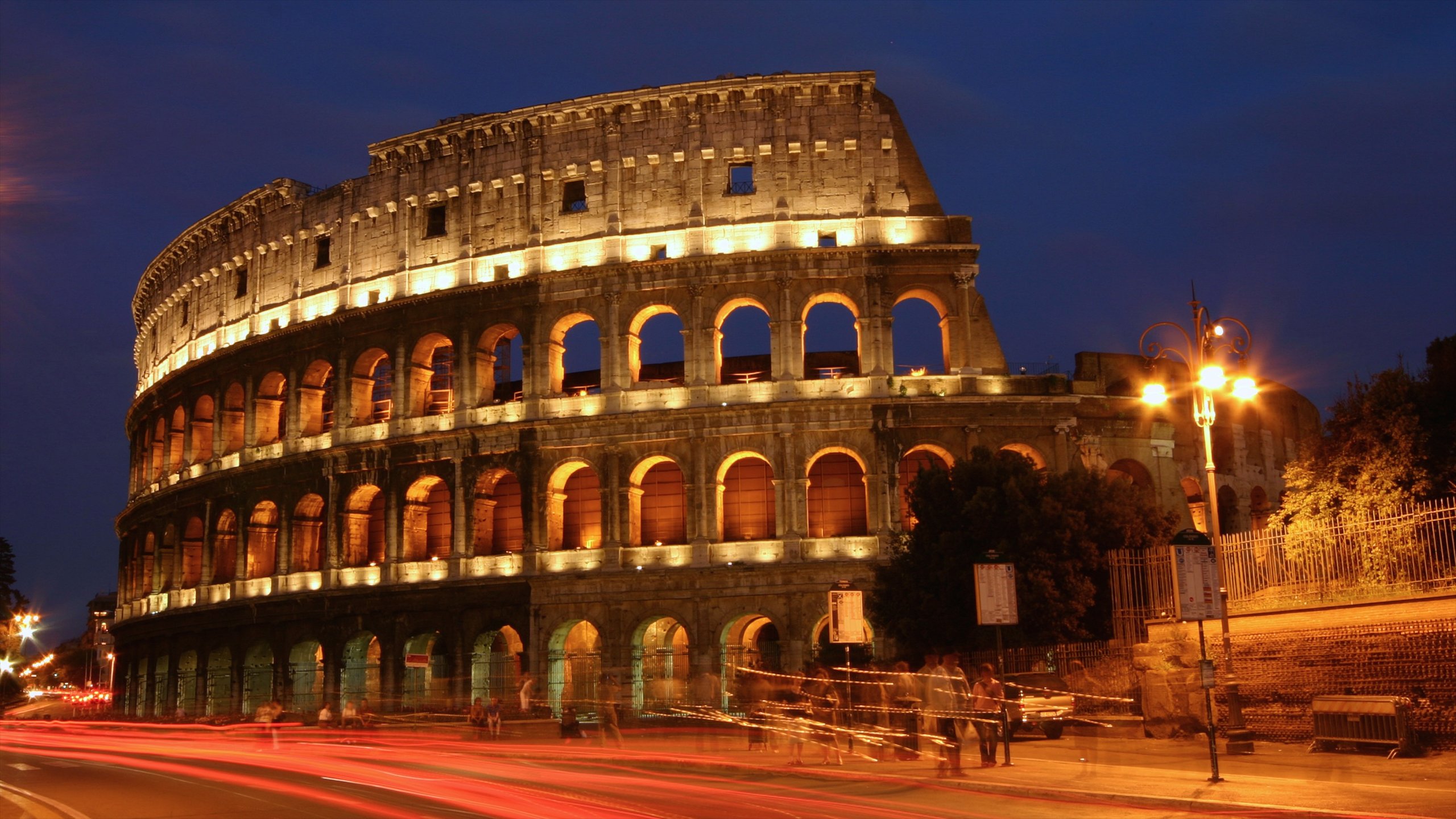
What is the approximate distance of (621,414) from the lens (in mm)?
32188

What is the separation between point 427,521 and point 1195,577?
24.8 meters

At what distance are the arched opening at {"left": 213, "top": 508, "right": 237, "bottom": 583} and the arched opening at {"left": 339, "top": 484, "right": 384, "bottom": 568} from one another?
16.9 ft

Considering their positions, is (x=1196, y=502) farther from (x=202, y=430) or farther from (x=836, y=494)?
(x=202, y=430)

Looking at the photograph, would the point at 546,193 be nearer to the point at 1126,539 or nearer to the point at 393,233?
the point at 393,233

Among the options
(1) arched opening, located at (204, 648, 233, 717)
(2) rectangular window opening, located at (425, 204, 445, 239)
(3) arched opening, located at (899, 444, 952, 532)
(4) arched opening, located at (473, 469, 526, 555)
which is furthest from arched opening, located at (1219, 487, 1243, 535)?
(1) arched opening, located at (204, 648, 233, 717)

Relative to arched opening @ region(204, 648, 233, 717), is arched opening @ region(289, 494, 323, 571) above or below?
above

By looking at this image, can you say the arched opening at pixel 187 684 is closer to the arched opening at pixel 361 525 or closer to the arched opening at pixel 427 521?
the arched opening at pixel 361 525

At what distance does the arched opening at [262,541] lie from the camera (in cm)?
3784

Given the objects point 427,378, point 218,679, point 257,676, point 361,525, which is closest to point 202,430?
point 218,679

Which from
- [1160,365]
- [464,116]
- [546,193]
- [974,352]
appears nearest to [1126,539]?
[974,352]

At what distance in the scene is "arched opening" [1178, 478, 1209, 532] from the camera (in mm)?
34375

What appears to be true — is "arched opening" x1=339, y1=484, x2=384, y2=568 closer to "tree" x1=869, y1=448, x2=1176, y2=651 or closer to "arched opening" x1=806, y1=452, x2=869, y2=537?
"arched opening" x1=806, y1=452, x2=869, y2=537

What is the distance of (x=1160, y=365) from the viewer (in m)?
34.3

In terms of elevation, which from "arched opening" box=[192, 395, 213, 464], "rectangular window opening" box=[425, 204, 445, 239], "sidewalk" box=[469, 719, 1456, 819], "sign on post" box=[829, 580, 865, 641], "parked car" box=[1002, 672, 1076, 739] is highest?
"rectangular window opening" box=[425, 204, 445, 239]
